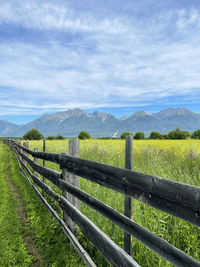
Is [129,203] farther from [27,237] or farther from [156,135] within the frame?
[156,135]

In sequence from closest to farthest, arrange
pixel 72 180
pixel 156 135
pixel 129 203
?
1. pixel 129 203
2. pixel 72 180
3. pixel 156 135

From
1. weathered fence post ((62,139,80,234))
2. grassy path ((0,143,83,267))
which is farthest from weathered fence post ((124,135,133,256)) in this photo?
weathered fence post ((62,139,80,234))

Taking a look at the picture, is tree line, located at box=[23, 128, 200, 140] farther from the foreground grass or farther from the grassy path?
the foreground grass

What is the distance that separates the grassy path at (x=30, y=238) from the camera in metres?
3.62

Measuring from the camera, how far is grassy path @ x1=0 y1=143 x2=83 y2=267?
143 inches

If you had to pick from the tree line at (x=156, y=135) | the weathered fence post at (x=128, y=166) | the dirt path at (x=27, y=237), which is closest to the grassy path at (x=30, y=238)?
the dirt path at (x=27, y=237)

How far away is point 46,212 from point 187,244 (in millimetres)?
3714

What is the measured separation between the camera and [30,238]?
4469 mm

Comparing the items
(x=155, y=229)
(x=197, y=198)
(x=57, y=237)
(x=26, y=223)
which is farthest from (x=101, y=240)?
(x=26, y=223)

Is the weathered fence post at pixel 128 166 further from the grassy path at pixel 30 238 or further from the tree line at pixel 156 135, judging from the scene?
the tree line at pixel 156 135

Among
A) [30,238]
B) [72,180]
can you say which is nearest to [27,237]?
[30,238]

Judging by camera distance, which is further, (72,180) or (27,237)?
(27,237)

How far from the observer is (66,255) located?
355cm

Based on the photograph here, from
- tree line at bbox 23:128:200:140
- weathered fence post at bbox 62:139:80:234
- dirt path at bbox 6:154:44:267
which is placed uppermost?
tree line at bbox 23:128:200:140
